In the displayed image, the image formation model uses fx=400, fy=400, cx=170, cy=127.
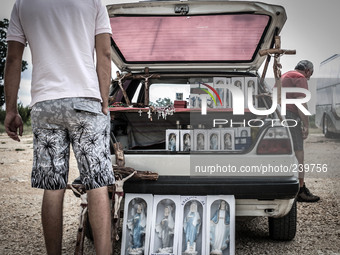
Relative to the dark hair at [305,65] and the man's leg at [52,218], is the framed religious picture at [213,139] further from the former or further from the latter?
the dark hair at [305,65]

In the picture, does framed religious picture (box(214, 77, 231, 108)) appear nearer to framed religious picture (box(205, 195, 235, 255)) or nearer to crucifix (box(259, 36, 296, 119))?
crucifix (box(259, 36, 296, 119))

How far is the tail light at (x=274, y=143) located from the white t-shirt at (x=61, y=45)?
51.8 inches

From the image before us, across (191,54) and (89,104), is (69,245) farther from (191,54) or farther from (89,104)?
(191,54)

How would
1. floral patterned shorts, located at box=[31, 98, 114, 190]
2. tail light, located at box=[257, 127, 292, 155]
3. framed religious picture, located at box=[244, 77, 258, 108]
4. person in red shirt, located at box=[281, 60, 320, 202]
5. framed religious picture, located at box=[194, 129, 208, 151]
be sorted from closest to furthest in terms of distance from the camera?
floral patterned shorts, located at box=[31, 98, 114, 190] < tail light, located at box=[257, 127, 292, 155] < framed religious picture, located at box=[194, 129, 208, 151] < framed religious picture, located at box=[244, 77, 258, 108] < person in red shirt, located at box=[281, 60, 320, 202]

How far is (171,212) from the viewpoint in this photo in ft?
9.07

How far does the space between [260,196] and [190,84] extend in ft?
5.90

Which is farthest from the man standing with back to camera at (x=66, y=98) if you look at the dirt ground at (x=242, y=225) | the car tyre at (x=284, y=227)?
the car tyre at (x=284, y=227)

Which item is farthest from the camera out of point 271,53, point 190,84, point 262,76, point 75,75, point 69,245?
point 190,84

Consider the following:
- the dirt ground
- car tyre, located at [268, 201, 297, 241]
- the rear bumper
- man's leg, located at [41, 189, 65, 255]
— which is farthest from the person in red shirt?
man's leg, located at [41, 189, 65, 255]

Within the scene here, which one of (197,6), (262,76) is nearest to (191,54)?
(262,76)

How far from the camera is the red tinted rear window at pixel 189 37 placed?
330 centimetres

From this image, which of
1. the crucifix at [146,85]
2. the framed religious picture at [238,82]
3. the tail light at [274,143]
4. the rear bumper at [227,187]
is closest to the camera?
the rear bumper at [227,187]

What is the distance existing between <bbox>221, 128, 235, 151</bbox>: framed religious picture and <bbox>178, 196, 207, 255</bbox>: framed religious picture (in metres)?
0.64

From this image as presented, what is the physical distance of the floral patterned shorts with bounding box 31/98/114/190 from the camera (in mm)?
1984
